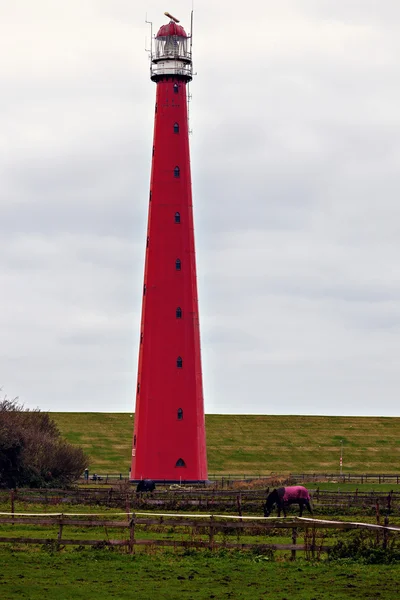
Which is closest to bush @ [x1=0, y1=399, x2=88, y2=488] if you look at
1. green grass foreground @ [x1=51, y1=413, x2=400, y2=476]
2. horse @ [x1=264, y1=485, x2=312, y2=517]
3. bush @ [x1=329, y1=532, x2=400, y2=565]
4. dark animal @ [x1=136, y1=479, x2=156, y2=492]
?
dark animal @ [x1=136, y1=479, x2=156, y2=492]

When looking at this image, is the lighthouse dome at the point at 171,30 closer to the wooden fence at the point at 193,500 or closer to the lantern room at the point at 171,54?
the lantern room at the point at 171,54

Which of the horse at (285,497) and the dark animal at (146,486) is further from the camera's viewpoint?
the dark animal at (146,486)

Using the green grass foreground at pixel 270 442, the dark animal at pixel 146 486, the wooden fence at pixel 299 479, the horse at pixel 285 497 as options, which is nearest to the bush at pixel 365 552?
the horse at pixel 285 497

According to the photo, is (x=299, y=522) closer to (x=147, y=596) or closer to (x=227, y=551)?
(x=227, y=551)

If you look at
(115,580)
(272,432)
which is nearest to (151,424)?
(115,580)

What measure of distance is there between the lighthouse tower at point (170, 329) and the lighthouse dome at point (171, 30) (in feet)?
15.7

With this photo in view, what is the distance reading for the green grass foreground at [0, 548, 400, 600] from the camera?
30.5 metres

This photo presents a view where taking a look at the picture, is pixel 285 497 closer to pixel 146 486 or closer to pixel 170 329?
pixel 146 486

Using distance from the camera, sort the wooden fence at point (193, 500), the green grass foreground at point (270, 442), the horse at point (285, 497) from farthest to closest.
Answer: the green grass foreground at point (270, 442) → the wooden fence at point (193, 500) → the horse at point (285, 497)

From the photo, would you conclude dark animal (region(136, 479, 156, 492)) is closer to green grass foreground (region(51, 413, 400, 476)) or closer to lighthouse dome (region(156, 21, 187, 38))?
lighthouse dome (region(156, 21, 187, 38))

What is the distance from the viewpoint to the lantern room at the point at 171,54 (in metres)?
75.0

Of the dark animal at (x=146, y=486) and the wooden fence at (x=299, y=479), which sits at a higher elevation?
the wooden fence at (x=299, y=479)

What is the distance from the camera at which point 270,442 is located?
386ft

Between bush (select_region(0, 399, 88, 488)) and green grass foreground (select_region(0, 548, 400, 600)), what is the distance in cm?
3017
